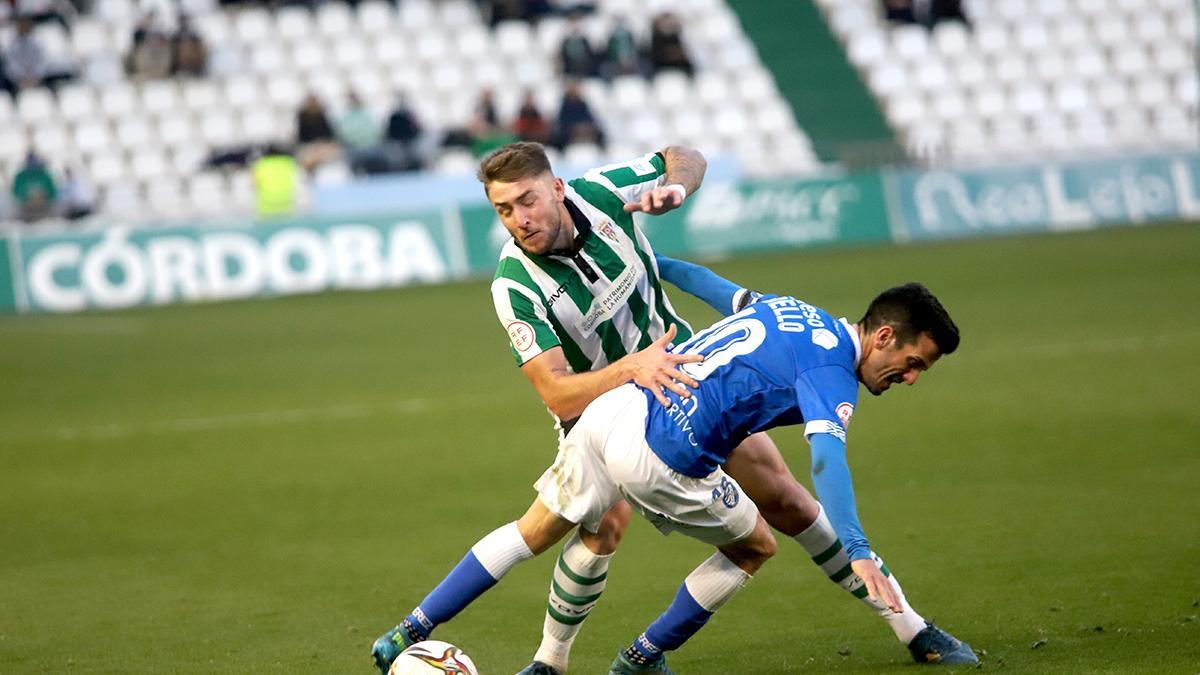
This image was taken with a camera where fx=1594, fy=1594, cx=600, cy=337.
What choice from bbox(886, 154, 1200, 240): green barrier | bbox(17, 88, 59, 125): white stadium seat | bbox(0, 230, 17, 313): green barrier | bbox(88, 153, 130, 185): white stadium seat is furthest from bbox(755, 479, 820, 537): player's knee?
bbox(17, 88, 59, 125): white stadium seat

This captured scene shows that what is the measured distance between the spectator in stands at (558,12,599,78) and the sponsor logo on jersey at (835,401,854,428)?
22283 millimetres

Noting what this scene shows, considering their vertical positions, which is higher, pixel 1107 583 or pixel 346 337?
pixel 1107 583

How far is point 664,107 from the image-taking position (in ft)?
89.4

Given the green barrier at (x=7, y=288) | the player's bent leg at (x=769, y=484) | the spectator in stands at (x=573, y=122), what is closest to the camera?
the player's bent leg at (x=769, y=484)

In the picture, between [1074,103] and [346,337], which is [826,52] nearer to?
[1074,103]

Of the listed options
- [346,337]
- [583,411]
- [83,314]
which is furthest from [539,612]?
[83,314]

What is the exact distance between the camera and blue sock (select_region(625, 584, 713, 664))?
5766 mm

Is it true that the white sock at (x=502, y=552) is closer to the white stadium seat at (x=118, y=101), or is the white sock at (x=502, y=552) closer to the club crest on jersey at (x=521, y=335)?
the club crest on jersey at (x=521, y=335)

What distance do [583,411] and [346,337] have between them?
36.5 ft

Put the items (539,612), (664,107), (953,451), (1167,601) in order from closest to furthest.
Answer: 1. (1167,601)
2. (539,612)
3. (953,451)
4. (664,107)

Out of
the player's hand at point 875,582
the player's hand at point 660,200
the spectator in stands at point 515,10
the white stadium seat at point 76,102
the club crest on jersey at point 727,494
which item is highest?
the player's hand at point 660,200

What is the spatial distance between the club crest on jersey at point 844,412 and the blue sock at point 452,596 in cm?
146

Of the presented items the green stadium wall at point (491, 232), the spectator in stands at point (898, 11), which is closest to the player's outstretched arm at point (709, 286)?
the green stadium wall at point (491, 232)

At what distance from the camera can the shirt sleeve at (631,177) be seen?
20.6 ft
